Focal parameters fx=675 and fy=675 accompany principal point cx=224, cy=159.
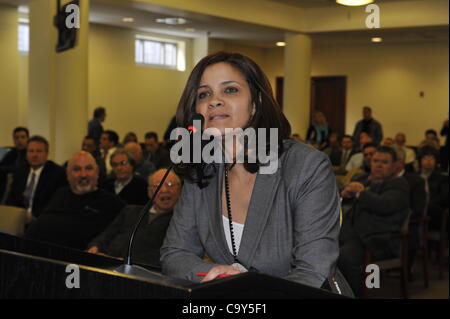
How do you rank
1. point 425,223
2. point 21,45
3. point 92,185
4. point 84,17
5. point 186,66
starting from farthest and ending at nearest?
point 186,66 < point 21,45 < point 84,17 < point 425,223 < point 92,185

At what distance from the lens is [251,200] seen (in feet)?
5.82

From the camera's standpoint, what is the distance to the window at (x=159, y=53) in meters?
14.2

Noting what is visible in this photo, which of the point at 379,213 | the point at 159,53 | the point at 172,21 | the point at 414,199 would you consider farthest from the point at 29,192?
the point at 159,53

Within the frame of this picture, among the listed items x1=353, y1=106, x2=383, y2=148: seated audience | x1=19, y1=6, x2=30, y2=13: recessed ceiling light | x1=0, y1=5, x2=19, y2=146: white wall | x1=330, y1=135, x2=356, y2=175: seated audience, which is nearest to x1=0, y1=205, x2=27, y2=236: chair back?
x1=330, y1=135, x2=356, y2=175: seated audience

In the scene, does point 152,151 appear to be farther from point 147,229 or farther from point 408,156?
point 147,229

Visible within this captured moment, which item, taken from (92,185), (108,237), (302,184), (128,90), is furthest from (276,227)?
(128,90)

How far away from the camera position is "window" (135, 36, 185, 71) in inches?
557

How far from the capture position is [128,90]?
13.9m

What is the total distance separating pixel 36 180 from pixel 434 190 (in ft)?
12.4

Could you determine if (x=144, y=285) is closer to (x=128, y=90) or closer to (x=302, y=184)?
(x=302, y=184)

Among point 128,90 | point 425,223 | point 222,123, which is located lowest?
point 425,223

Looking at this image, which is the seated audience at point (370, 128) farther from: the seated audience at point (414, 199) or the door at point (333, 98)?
the seated audience at point (414, 199)

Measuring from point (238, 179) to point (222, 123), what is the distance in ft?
0.74

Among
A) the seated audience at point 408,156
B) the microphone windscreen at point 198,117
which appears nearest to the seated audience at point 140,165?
the seated audience at point 408,156
